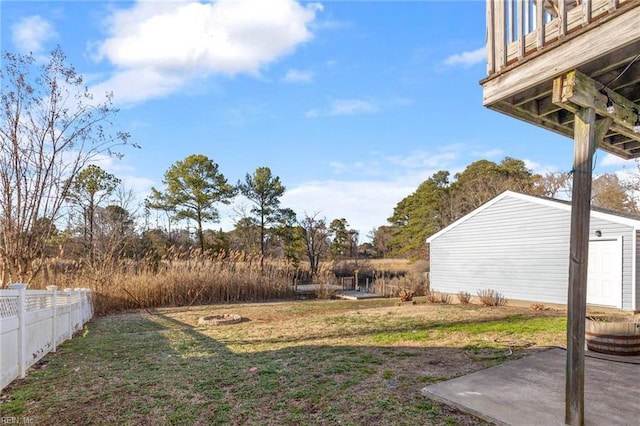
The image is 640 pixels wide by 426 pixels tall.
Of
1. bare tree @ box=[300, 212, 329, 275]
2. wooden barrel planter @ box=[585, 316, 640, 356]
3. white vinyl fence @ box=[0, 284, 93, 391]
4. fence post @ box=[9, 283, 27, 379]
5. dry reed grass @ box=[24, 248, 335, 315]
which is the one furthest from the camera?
bare tree @ box=[300, 212, 329, 275]

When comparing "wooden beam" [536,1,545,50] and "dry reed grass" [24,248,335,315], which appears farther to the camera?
"dry reed grass" [24,248,335,315]

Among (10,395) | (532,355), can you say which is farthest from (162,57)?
(532,355)

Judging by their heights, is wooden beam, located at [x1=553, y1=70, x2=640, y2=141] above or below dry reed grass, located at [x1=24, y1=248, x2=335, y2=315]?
above

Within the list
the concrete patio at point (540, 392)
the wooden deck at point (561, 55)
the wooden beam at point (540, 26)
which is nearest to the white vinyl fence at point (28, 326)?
the concrete patio at point (540, 392)

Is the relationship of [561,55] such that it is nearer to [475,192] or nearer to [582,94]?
[582,94]

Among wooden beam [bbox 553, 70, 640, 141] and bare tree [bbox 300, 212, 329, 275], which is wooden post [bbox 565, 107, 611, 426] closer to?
wooden beam [bbox 553, 70, 640, 141]

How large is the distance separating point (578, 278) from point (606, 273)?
9089 millimetres

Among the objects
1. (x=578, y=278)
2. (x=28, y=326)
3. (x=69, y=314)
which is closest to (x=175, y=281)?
(x=69, y=314)

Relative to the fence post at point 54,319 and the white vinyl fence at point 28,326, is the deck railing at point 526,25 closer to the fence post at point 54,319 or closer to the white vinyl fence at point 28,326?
the white vinyl fence at point 28,326

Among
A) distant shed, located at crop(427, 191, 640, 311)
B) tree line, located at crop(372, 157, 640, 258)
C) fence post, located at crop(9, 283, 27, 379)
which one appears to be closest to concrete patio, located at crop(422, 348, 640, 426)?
fence post, located at crop(9, 283, 27, 379)

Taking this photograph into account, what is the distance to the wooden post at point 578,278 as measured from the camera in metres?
2.21

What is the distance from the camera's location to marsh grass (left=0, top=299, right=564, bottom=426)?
274 centimetres

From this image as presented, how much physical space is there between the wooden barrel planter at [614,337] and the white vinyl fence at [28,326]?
240 inches

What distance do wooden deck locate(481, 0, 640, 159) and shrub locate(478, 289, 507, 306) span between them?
840cm
